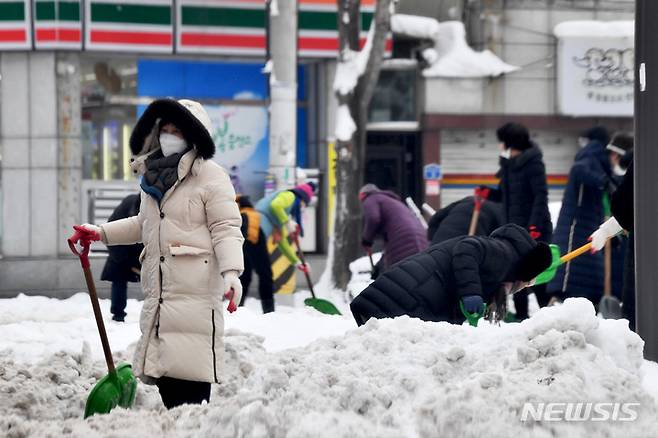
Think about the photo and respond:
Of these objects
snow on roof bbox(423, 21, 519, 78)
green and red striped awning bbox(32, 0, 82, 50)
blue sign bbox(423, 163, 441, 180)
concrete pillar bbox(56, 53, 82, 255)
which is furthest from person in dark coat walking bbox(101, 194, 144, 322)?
snow on roof bbox(423, 21, 519, 78)

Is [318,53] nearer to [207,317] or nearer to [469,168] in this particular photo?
[469,168]

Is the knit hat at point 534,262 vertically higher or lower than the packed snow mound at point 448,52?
lower

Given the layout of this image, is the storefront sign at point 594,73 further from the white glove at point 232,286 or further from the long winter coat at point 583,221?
the white glove at point 232,286

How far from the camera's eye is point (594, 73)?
70.9 feet

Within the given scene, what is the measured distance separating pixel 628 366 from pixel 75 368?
2944 mm

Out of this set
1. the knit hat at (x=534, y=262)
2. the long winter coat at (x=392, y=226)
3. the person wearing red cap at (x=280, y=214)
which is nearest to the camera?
the knit hat at (x=534, y=262)

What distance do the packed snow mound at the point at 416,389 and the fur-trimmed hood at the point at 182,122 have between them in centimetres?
105

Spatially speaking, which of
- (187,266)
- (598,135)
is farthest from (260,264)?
(187,266)

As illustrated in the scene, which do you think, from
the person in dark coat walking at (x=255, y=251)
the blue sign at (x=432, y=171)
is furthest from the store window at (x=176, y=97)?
the person in dark coat walking at (x=255, y=251)

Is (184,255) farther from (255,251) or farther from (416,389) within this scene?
(255,251)

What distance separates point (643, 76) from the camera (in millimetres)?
6512

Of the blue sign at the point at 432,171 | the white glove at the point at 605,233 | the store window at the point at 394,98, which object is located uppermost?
the store window at the point at 394,98

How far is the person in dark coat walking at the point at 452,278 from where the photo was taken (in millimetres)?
6508

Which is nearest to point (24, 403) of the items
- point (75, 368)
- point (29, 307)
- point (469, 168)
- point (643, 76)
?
point (75, 368)
